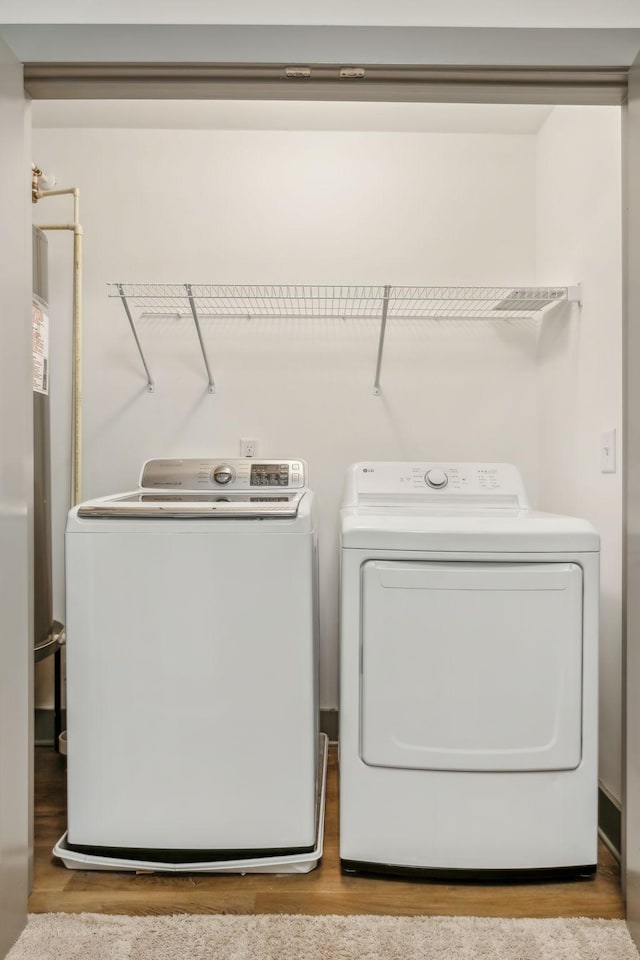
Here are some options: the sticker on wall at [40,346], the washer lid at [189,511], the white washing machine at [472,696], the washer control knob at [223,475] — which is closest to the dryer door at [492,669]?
the white washing machine at [472,696]

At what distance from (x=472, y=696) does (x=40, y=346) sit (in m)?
1.62

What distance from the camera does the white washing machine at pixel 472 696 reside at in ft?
4.48

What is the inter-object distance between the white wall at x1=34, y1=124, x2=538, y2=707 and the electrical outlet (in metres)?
0.06

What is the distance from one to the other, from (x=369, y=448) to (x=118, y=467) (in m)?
1.01

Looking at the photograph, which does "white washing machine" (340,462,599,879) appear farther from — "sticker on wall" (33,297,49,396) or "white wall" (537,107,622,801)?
"sticker on wall" (33,297,49,396)

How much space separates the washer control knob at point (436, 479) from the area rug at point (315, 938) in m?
1.20

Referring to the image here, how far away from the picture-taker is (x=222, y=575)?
4.61ft

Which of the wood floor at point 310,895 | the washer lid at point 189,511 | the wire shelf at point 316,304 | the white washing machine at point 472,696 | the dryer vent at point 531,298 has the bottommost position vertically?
the wood floor at point 310,895

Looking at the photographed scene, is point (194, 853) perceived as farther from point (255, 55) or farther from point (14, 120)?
point (255, 55)

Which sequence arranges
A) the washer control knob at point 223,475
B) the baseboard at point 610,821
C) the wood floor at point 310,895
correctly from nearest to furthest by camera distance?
the wood floor at point 310,895, the baseboard at point 610,821, the washer control knob at point 223,475

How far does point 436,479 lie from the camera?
6.40 feet

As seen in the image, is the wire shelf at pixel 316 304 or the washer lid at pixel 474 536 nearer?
the washer lid at pixel 474 536

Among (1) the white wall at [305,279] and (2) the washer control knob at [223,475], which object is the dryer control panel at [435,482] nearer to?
(1) the white wall at [305,279]

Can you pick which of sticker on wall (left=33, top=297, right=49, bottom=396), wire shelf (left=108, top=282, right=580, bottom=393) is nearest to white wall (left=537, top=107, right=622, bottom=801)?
wire shelf (left=108, top=282, right=580, bottom=393)
